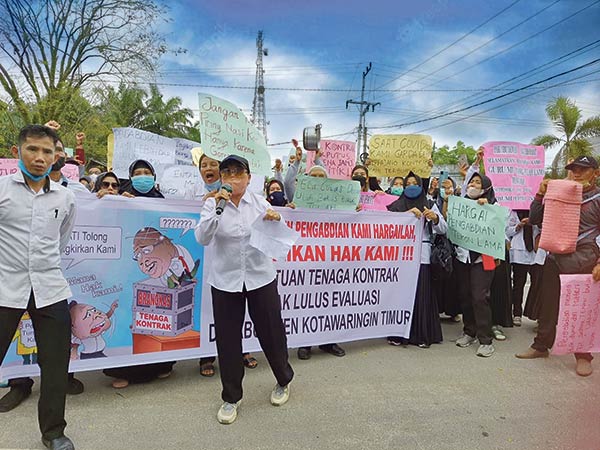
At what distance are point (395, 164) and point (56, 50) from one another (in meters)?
15.7

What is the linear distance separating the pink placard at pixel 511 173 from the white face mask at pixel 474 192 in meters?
1.14

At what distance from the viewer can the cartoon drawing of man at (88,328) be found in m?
3.08

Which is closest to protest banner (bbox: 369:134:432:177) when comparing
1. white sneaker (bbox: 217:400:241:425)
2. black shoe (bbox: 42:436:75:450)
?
white sneaker (bbox: 217:400:241:425)

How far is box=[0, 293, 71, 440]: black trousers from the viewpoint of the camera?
2.37m

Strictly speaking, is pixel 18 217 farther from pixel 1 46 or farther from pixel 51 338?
pixel 1 46

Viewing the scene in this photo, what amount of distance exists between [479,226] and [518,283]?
184cm

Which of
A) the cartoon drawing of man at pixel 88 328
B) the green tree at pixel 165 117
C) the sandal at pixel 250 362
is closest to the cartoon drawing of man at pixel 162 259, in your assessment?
the cartoon drawing of man at pixel 88 328

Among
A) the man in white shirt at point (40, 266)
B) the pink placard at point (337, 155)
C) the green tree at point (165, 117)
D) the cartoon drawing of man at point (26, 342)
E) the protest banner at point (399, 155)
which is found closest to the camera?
the man in white shirt at point (40, 266)

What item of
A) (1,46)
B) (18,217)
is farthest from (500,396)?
(1,46)

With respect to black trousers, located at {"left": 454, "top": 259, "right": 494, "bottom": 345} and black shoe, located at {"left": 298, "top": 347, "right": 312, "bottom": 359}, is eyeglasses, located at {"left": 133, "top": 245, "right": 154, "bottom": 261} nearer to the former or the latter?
black shoe, located at {"left": 298, "top": 347, "right": 312, "bottom": 359}

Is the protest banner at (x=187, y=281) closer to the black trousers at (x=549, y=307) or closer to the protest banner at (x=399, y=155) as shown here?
the protest banner at (x=399, y=155)

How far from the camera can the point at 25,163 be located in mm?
2309

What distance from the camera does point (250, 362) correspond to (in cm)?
376

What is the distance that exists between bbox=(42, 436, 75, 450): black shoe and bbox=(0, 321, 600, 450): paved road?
87mm
